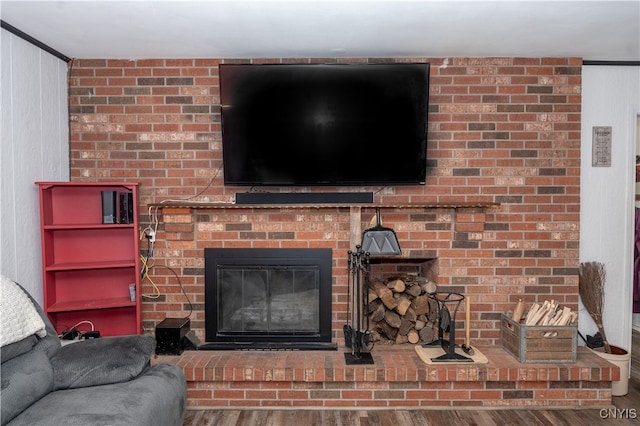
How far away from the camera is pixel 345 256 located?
308 cm

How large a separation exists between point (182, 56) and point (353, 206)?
1590mm

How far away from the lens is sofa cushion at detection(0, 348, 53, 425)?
1709 millimetres

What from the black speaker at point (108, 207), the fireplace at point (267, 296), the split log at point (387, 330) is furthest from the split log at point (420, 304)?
the black speaker at point (108, 207)

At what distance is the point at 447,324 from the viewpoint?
2834 millimetres

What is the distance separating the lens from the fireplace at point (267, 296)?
122 inches

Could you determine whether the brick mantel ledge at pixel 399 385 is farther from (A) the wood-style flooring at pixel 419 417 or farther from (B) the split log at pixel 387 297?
(B) the split log at pixel 387 297

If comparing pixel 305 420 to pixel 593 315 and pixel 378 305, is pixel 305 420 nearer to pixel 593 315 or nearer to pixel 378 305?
pixel 378 305

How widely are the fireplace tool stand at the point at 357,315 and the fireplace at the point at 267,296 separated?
16cm

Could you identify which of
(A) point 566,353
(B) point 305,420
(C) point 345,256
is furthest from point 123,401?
(A) point 566,353

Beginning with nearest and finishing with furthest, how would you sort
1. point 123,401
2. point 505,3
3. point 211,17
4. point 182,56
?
point 123,401 < point 505,3 < point 211,17 < point 182,56

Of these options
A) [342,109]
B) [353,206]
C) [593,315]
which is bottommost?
[593,315]

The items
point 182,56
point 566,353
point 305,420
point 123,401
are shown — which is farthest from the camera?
point 182,56

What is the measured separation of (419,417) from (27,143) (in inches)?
115

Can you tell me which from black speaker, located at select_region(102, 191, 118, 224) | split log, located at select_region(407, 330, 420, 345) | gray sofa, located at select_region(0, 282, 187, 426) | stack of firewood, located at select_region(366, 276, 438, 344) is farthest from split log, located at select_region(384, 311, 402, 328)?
black speaker, located at select_region(102, 191, 118, 224)
